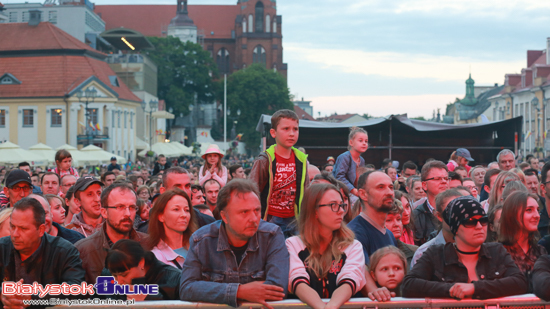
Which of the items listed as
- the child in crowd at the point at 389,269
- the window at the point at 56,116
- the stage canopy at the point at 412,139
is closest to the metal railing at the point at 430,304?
the child in crowd at the point at 389,269

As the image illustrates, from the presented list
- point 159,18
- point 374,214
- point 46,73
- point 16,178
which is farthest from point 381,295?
point 159,18

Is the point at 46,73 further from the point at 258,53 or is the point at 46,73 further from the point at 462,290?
the point at 258,53

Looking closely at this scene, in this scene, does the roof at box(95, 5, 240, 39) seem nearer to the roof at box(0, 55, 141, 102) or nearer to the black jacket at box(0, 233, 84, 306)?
the roof at box(0, 55, 141, 102)

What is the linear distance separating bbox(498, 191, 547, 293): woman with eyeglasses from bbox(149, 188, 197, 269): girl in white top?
2578 mm

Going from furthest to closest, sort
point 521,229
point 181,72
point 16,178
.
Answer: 1. point 181,72
2. point 16,178
3. point 521,229

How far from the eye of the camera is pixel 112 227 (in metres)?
5.77

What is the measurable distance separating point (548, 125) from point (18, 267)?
221 feet

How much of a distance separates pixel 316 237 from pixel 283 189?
6.40ft

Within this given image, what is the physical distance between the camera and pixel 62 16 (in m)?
75.2

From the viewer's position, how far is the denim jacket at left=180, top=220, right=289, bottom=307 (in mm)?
4719

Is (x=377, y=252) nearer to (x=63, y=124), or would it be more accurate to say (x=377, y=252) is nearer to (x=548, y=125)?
(x=63, y=124)

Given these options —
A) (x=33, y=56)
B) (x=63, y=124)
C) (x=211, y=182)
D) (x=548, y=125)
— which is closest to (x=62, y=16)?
(x=33, y=56)

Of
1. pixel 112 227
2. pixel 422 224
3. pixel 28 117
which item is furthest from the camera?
pixel 28 117

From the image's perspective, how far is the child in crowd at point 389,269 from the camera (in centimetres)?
505
